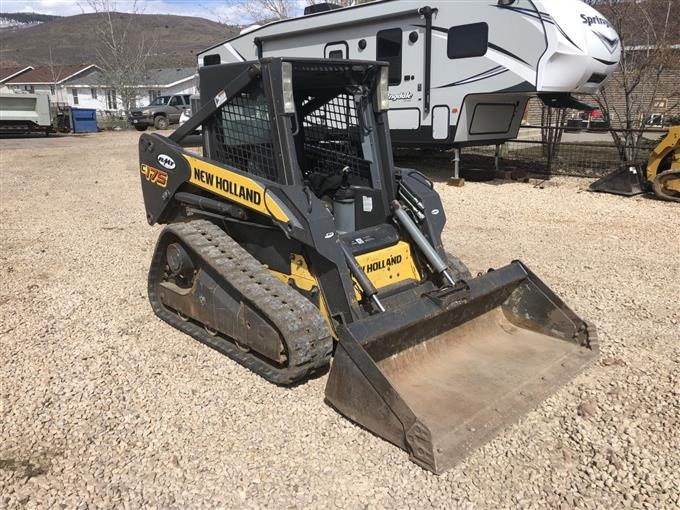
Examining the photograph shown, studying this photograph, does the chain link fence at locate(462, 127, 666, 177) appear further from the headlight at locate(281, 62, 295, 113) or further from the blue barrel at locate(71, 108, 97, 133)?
the blue barrel at locate(71, 108, 97, 133)

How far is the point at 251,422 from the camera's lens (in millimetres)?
3615

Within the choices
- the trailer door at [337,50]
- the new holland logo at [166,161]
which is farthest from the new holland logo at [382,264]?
the trailer door at [337,50]

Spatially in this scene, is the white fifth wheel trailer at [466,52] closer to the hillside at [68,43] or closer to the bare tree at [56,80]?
the bare tree at [56,80]

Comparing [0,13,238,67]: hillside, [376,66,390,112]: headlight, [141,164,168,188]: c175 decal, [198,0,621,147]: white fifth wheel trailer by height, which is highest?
[0,13,238,67]: hillside

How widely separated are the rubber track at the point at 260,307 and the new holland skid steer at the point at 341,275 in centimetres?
1

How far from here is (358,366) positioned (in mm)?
3375

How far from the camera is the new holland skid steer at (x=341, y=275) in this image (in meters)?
3.56

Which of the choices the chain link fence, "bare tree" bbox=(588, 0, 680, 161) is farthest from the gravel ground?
"bare tree" bbox=(588, 0, 680, 161)

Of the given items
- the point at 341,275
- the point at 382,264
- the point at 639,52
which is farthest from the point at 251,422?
the point at 639,52

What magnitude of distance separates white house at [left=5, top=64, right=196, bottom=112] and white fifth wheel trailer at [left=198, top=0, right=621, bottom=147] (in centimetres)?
5160

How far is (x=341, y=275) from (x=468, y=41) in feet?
26.3

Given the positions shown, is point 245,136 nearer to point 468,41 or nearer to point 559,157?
point 468,41

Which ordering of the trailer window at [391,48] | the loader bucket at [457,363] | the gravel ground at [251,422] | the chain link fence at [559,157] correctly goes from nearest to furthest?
the gravel ground at [251,422], the loader bucket at [457,363], the trailer window at [391,48], the chain link fence at [559,157]

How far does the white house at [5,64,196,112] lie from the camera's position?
199 ft
